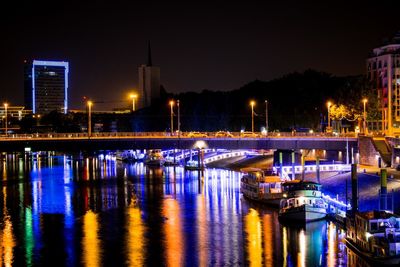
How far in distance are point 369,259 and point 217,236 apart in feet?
59.3

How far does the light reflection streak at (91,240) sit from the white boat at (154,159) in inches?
Answer: 3428

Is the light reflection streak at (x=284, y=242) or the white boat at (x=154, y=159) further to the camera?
the white boat at (x=154, y=159)

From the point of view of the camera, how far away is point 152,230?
7606 cm

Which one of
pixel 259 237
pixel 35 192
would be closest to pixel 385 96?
pixel 35 192

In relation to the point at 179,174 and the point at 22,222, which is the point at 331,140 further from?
the point at 22,222

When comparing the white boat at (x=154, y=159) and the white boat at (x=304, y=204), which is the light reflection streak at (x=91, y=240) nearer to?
the white boat at (x=304, y=204)

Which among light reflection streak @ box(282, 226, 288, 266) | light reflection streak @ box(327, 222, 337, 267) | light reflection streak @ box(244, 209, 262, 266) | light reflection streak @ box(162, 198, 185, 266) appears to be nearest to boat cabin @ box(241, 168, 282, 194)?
light reflection streak @ box(244, 209, 262, 266)

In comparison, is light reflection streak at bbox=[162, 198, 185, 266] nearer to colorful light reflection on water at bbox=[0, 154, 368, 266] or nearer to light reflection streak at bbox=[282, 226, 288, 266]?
colorful light reflection on water at bbox=[0, 154, 368, 266]

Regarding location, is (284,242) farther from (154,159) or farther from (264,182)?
(154,159)

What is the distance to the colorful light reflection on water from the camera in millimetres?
63406

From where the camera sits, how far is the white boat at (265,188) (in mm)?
90875

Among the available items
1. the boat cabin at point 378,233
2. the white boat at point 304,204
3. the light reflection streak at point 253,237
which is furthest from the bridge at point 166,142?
the boat cabin at point 378,233

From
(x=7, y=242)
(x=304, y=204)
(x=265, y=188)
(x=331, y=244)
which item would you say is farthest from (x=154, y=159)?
(x=331, y=244)

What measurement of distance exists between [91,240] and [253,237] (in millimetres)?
15600
